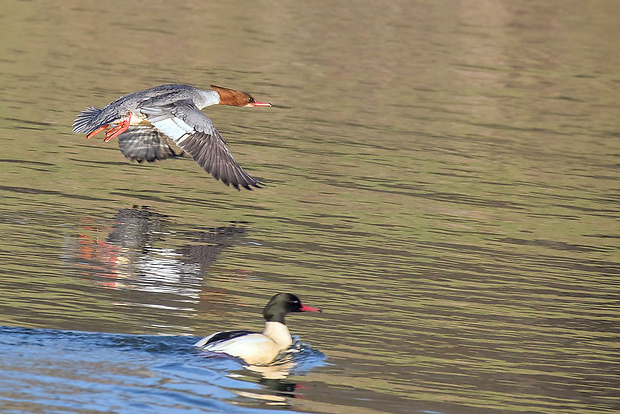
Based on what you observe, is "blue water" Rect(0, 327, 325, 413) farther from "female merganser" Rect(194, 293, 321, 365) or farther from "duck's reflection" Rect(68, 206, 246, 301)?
"duck's reflection" Rect(68, 206, 246, 301)

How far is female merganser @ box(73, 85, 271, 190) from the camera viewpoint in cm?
1318

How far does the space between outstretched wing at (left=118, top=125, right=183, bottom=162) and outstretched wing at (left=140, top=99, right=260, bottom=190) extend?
1.38 metres

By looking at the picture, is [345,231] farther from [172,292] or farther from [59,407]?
[59,407]

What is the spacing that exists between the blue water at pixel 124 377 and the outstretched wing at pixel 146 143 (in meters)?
6.34

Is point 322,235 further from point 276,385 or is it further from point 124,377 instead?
point 124,377

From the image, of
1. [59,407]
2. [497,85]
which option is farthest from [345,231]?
[497,85]

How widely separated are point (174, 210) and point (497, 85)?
13.5m

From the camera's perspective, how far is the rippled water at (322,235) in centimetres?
875

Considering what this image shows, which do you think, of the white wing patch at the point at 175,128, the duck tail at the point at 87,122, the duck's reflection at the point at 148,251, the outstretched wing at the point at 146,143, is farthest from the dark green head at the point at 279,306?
the outstretched wing at the point at 146,143

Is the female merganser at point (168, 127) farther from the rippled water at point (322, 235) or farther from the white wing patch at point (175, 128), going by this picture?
the rippled water at point (322, 235)

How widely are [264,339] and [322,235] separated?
14.5ft

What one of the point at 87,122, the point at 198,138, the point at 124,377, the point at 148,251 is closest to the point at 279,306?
the point at 124,377

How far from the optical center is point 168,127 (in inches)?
532

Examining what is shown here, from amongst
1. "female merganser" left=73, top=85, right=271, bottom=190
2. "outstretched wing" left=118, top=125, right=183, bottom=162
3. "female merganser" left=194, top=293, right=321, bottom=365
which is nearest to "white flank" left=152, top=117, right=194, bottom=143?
"female merganser" left=73, top=85, right=271, bottom=190
